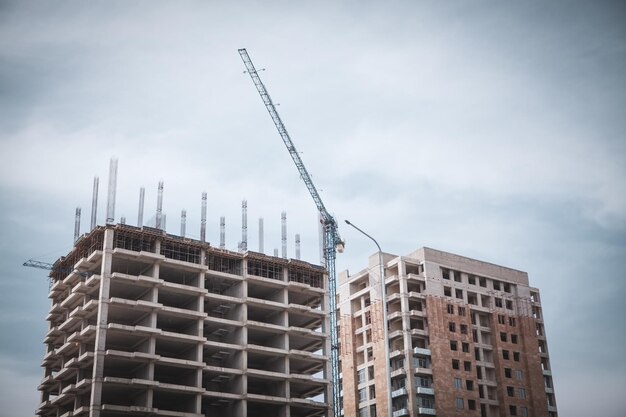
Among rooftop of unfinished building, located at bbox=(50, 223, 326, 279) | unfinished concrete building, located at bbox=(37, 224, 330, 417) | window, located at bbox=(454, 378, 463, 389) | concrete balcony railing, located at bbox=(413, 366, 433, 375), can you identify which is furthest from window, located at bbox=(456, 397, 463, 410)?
rooftop of unfinished building, located at bbox=(50, 223, 326, 279)

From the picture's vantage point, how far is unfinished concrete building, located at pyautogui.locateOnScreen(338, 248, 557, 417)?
12100 cm

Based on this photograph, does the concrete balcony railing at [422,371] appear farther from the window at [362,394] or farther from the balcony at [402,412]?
the window at [362,394]

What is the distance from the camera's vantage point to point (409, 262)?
130m

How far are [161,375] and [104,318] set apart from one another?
44.5ft

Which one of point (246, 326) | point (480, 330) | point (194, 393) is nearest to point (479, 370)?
point (480, 330)

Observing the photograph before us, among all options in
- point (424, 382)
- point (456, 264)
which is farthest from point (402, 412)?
point (456, 264)

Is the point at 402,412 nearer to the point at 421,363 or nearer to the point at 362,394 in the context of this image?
the point at 421,363

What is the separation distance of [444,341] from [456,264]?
1574 cm

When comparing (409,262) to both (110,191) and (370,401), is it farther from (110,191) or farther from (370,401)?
(110,191)

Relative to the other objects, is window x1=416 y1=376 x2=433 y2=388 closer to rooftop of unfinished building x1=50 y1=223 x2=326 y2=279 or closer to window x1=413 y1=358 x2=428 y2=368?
window x1=413 y1=358 x2=428 y2=368

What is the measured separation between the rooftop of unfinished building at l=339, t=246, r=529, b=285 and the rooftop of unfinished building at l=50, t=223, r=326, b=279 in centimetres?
1956

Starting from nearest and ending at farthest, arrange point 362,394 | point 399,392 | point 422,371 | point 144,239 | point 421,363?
1. point 144,239
2. point 422,371
3. point 399,392
4. point 421,363
5. point 362,394

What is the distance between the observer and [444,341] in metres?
124

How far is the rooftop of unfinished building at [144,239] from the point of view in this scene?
339ft
